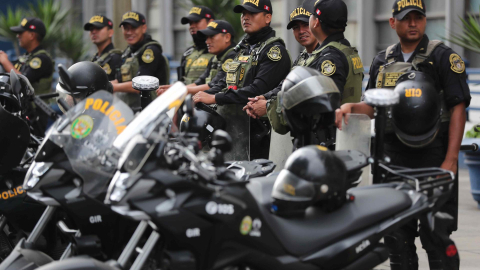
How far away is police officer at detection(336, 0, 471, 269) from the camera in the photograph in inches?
185

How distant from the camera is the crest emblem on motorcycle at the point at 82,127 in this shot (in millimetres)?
3828

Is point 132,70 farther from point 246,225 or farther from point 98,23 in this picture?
point 246,225

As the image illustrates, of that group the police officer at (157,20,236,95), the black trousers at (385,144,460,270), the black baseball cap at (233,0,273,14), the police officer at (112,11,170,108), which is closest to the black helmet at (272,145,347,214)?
the black trousers at (385,144,460,270)

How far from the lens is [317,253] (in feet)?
11.8

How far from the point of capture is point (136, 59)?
340 inches

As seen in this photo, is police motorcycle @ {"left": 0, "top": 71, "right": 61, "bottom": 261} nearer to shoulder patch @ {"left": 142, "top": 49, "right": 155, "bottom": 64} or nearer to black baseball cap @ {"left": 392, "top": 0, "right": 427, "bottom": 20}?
black baseball cap @ {"left": 392, "top": 0, "right": 427, "bottom": 20}

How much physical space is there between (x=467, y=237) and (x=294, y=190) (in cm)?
366

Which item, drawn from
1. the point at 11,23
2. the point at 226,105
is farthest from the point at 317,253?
the point at 11,23

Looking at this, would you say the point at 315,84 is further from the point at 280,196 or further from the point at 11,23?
the point at 11,23

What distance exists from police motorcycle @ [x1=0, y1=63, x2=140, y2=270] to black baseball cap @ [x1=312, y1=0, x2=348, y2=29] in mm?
1891

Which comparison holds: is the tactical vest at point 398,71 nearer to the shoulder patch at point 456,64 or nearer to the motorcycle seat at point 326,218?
the shoulder patch at point 456,64

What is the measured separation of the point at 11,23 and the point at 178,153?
13849mm

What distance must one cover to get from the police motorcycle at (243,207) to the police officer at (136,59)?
481cm

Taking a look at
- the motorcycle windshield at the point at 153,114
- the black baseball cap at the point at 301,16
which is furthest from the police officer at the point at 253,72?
the motorcycle windshield at the point at 153,114
